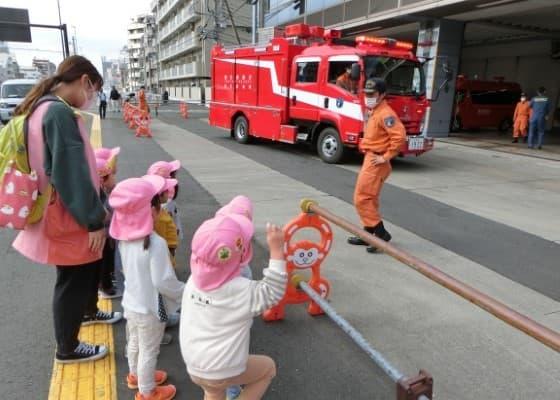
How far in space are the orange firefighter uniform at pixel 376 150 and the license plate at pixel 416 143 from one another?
5165 mm

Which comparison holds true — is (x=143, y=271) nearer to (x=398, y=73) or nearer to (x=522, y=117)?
(x=398, y=73)

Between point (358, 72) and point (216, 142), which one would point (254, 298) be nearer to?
point (358, 72)

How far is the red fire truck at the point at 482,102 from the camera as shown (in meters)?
17.8

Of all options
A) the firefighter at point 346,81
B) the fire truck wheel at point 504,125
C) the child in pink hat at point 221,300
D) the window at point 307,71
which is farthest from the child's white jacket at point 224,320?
the fire truck wheel at point 504,125

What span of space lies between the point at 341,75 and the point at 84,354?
844 centimetres

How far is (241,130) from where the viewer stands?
1378 cm

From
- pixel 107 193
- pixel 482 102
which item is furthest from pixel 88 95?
pixel 482 102

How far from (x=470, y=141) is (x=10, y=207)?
1627 centimetres

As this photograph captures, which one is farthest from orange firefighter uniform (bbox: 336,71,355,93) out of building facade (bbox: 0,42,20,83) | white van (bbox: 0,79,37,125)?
building facade (bbox: 0,42,20,83)

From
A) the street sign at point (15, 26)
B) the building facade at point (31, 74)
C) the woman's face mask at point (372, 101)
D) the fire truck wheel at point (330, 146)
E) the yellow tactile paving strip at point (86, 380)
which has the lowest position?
the yellow tactile paving strip at point (86, 380)

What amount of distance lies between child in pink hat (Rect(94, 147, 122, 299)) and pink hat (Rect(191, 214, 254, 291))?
1460 mm

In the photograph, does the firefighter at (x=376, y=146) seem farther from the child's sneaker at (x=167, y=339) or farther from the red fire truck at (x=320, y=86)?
the red fire truck at (x=320, y=86)

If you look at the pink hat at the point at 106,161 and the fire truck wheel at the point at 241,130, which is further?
the fire truck wheel at the point at 241,130

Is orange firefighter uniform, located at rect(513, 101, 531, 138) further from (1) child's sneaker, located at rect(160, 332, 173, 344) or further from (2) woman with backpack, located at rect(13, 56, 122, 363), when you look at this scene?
(2) woman with backpack, located at rect(13, 56, 122, 363)
